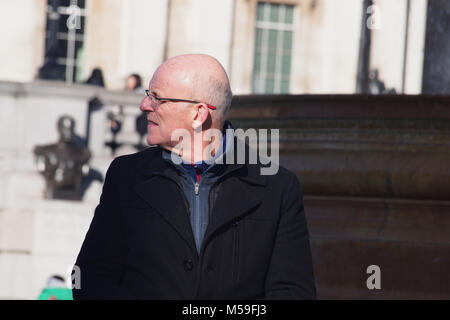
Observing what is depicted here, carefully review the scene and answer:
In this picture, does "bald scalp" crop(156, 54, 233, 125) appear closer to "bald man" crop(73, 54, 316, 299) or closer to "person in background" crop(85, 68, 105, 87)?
"bald man" crop(73, 54, 316, 299)

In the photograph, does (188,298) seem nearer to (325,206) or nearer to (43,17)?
A: (325,206)

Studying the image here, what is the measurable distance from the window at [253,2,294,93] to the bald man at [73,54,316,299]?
21.5 m

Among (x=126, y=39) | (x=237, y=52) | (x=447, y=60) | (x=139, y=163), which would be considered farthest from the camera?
(x=237, y=52)

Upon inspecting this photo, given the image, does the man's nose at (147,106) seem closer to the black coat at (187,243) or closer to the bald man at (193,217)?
the bald man at (193,217)

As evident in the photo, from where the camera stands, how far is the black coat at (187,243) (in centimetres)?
352

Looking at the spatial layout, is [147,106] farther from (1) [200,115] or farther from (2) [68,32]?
(2) [68,32]

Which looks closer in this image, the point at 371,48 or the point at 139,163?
the point at 139,163

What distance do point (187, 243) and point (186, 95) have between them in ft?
1.53

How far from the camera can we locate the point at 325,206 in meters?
6.20

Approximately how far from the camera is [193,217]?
3.58 meters

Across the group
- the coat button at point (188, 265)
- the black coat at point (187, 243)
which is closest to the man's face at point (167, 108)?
the black coat at point (187, 243)

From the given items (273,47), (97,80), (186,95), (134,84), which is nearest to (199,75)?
(186,95)

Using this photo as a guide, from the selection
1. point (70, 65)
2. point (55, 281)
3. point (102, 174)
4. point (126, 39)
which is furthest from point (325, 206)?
point (70, 65)
